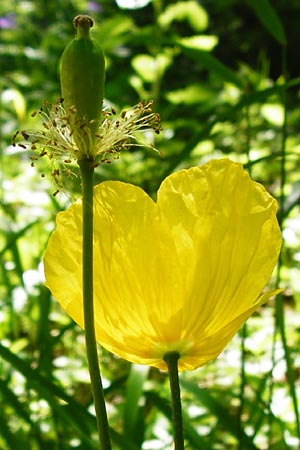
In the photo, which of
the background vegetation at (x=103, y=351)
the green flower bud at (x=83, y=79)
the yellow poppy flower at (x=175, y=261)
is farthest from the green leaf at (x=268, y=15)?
the green flower bud at (x=83, y=79)

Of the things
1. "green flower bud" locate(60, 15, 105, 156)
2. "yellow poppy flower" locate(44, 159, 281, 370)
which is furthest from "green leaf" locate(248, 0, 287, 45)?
"green flower bud" locate(60, 15, 105, 156)

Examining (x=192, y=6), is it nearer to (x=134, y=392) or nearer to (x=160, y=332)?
(x=134, y=392)

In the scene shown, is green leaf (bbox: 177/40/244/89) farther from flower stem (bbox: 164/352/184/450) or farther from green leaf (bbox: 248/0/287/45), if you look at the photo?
flower stem (bbox: 164/352/184/450)

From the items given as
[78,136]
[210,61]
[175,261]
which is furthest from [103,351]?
[78,136]

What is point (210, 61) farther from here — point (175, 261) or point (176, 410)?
point (176, 410)

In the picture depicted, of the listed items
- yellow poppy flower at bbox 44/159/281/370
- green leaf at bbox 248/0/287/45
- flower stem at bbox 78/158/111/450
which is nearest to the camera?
flower stem at bbox 78/158/111/450

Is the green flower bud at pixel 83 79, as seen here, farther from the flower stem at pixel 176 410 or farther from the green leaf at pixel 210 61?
the green leaf at pixel 210 61
